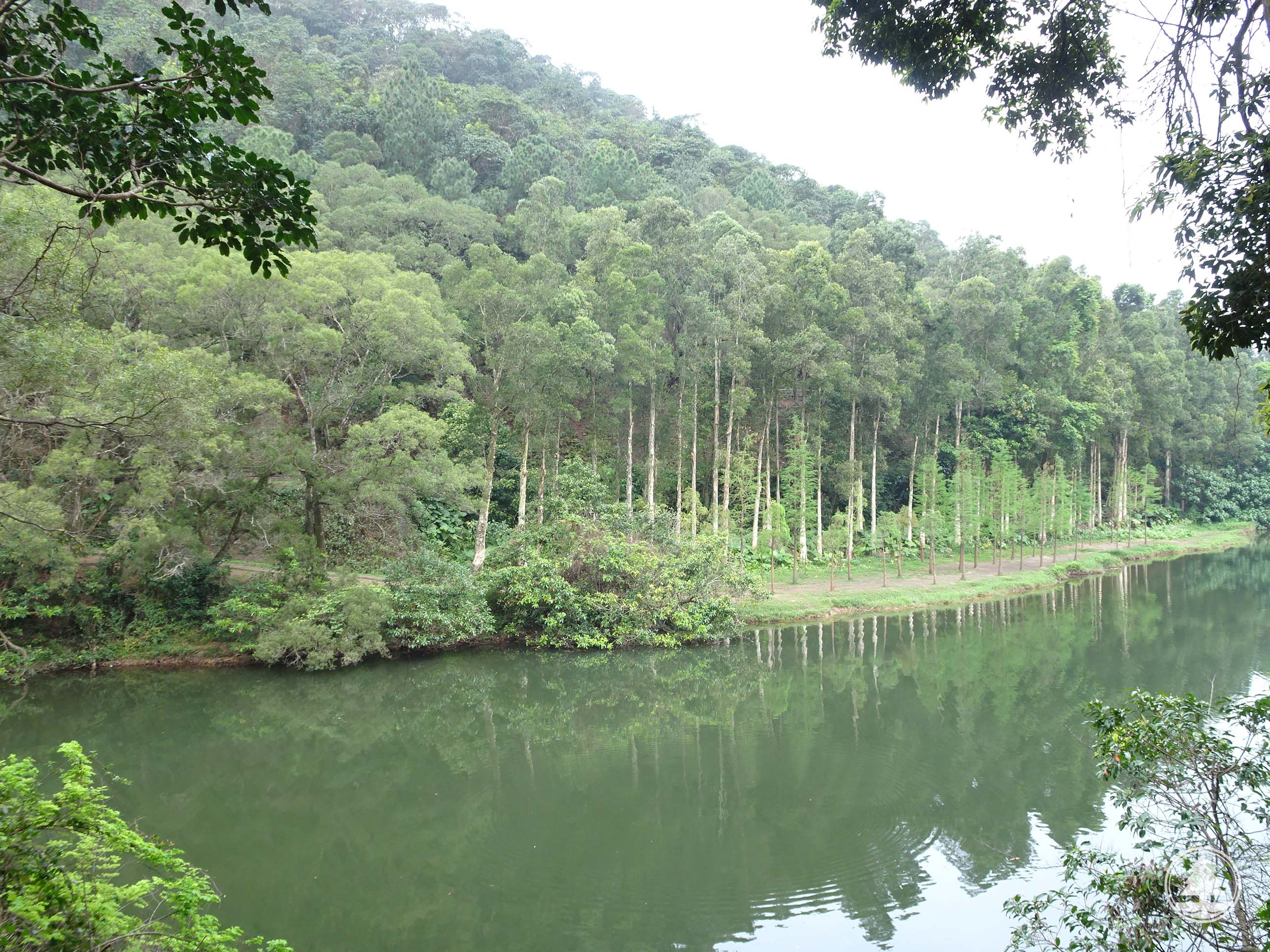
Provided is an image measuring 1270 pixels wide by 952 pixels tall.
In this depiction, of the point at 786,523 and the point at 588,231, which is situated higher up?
the point at 588,231

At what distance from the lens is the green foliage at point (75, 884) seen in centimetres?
295

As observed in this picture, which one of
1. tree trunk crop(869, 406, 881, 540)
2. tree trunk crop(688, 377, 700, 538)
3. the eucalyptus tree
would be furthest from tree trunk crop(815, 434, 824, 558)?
the eucalyptus tree

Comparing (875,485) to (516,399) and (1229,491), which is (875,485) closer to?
(516,399)

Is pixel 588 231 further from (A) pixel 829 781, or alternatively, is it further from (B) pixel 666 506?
(A) pixel 829 781

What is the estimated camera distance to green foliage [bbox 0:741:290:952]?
2.95 m

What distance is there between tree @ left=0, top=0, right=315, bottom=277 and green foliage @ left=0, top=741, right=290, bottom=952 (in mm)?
2632

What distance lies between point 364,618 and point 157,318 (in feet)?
26.5

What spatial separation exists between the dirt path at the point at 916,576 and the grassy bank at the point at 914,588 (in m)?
0.03

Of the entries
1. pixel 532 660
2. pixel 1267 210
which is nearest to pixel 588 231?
pixel 532 660

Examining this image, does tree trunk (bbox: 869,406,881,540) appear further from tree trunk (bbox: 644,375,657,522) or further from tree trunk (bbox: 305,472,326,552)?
tree trunk (bbox: 305,472,326,552)

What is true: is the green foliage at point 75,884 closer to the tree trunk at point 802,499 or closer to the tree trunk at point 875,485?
the tree trunk at point 802,499

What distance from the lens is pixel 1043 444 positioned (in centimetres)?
3066

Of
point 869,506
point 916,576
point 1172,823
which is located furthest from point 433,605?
point 869,506

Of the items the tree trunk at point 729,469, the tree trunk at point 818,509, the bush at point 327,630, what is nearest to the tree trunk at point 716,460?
the tree trunk at point 729,469
